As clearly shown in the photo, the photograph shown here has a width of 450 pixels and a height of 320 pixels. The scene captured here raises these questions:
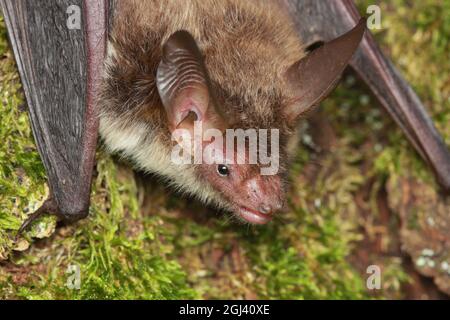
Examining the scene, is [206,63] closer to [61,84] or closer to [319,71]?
[319,71]

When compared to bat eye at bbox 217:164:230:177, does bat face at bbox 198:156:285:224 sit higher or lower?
lower

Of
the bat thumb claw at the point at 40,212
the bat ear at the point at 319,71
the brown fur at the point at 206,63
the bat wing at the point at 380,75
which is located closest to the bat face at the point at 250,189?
the brown fur at the point at 206,63

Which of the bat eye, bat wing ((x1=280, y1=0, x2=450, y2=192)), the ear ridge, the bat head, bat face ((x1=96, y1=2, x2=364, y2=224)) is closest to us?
the ear ridge

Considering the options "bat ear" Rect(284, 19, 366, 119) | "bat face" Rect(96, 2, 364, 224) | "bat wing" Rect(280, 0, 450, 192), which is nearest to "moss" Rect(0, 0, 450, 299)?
"bat wing" Rect(280, 0, 450, 192)

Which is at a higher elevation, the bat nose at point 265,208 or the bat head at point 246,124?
the bat head at point 246,124

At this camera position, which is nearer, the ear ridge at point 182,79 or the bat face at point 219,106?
the ear ridge at point 182,79

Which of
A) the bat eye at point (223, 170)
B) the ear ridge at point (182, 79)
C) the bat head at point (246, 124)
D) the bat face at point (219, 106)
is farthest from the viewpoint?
the bat eye at point (223, 170)

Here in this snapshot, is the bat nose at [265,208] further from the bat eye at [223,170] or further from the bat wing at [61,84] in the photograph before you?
the bat wing at [61,84]

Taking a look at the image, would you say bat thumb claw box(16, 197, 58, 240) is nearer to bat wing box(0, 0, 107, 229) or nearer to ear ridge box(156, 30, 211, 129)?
bat wing box(0, 0, 107, 229)
